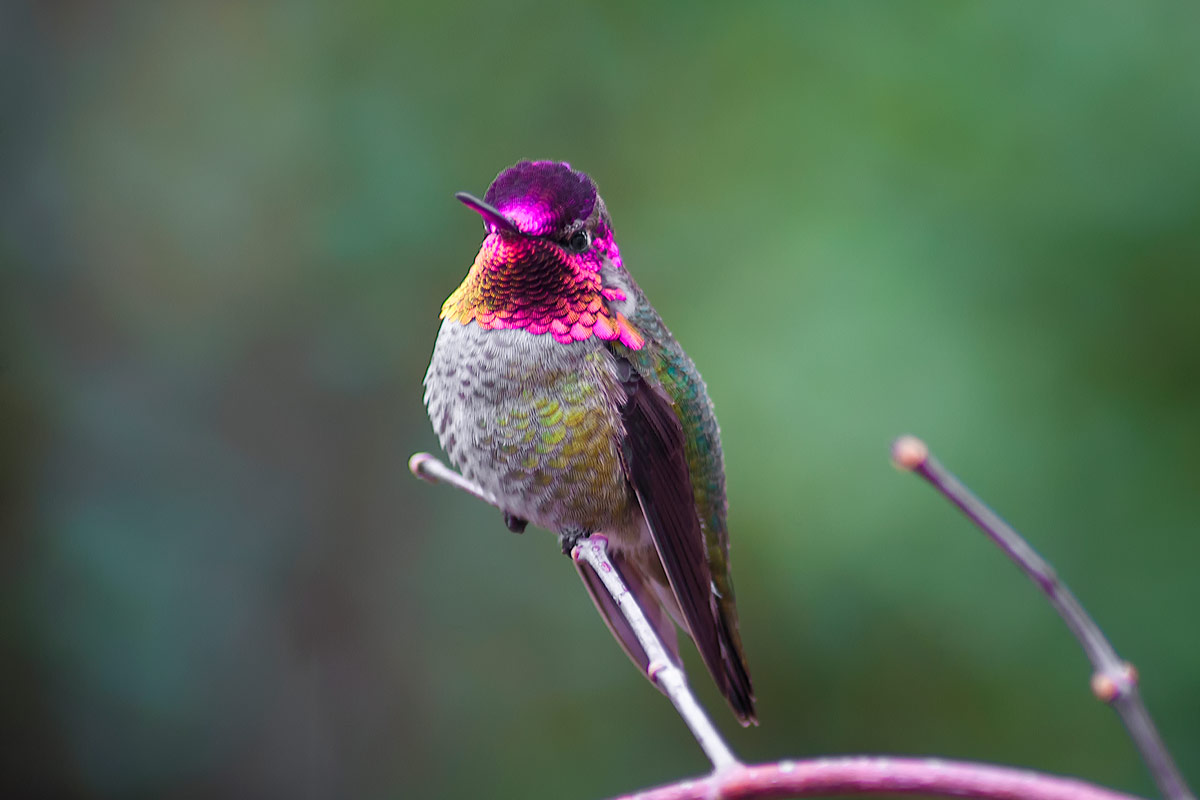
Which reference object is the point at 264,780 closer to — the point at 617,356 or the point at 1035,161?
the point at 617,356

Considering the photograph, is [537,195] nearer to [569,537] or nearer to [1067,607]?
[569,537]

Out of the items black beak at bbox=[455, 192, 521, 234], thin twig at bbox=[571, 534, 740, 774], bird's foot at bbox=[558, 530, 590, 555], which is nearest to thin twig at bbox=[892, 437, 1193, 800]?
thin twig at bbox=[571, 534, 740, 774]

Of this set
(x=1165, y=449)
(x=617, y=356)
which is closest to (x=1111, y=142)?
(x=1165, y=449)

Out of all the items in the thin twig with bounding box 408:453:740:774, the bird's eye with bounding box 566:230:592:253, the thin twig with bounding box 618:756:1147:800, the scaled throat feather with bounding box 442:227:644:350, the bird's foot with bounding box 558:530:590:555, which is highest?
the bird's eye with bounding box 566:230:592:253

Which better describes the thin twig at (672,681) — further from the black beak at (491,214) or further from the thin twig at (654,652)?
the black beak at (491,214)

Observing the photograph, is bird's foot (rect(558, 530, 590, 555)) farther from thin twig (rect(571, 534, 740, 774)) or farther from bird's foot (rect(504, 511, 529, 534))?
thin twig (rect(571, 534, 740, 774))

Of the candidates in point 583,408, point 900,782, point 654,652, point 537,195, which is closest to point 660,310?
point 583,408

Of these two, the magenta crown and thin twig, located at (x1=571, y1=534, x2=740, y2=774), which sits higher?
→ the magenta crown
